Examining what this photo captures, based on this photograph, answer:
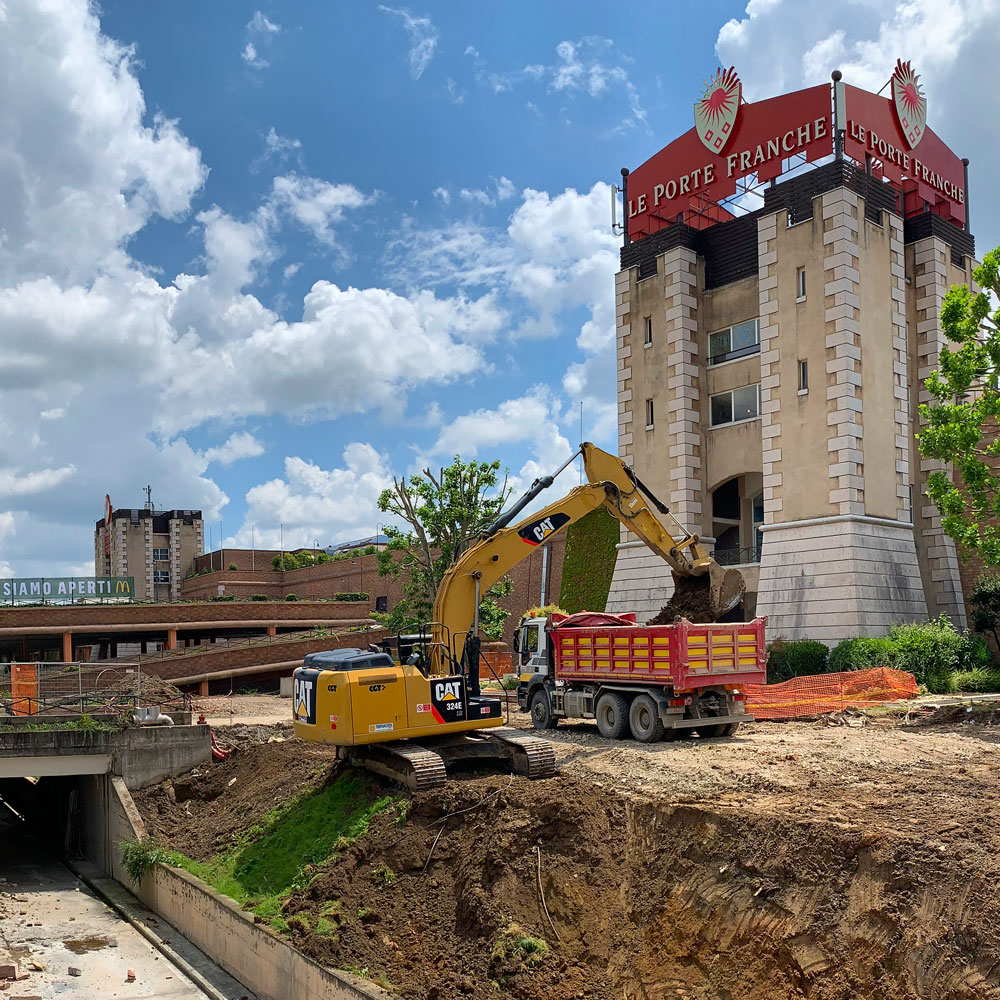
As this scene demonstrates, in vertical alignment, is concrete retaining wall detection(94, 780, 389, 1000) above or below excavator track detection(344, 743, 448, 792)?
below

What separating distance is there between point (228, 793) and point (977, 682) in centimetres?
1891

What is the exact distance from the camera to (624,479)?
67.3ft

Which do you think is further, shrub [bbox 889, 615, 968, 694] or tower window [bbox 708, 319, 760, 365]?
tower window [bbox 708, 319, 760, 365]

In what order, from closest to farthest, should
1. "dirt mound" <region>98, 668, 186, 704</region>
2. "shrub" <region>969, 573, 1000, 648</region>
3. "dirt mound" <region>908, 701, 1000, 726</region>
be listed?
"dirt mound" <region>908, 701, 1000, 726</region>
"dirt mound" <region>98, 668, 186, 704</region>
"shrub" <region>969, 573, 1000, 648</region>

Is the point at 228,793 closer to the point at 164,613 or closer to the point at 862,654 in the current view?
the point at 862,654

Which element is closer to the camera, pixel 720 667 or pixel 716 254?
pixel 720 667

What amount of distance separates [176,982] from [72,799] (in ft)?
40.1

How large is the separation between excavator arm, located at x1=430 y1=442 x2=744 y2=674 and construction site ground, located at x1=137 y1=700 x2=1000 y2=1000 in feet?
8.30

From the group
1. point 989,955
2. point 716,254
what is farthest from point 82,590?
point 989,955

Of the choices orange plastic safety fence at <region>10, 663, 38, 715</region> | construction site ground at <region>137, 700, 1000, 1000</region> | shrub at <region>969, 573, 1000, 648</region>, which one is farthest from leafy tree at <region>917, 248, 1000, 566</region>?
orange plastic safety fence at <region>10, 663, 38, 715</region>

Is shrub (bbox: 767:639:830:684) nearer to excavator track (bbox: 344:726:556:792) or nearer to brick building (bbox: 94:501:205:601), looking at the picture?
excavator track (bbox: 344:726:556:792)

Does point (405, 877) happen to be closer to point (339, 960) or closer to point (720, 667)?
point (339, 960)

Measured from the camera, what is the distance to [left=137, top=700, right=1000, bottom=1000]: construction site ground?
9555 mm

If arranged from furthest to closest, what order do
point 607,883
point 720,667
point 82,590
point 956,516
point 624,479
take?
point 82,590, point 956,516, point 624,479, point 720,667, point 607,883
